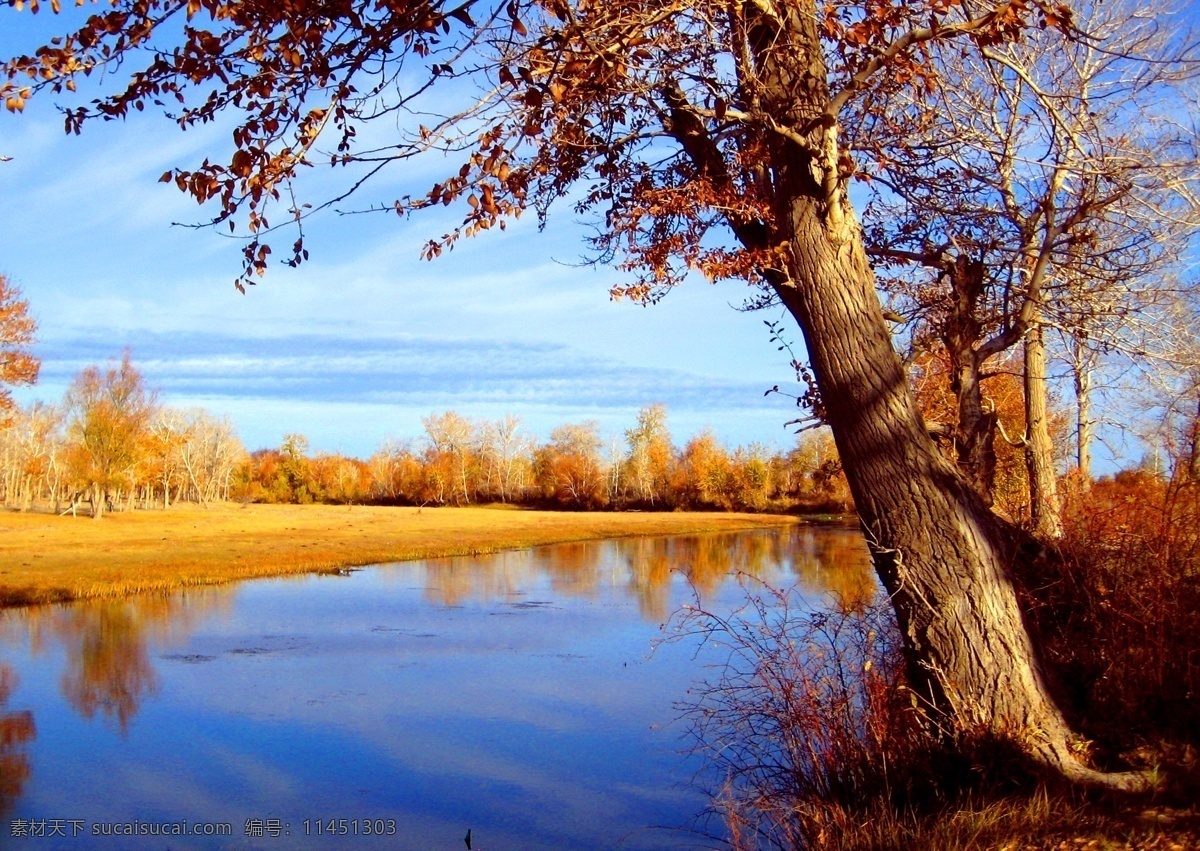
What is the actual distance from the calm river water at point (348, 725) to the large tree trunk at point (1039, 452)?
1.84 metres

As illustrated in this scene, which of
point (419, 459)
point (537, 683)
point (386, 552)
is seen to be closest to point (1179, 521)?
point (537, 683)

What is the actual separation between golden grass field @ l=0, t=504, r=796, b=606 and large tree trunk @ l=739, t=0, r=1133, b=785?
75.7 ft

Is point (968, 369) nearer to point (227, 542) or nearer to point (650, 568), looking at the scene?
point (650, 568)

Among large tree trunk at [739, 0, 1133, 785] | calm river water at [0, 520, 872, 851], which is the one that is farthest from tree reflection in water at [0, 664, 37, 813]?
large tree trunk at [739, 0, 1133, 785]

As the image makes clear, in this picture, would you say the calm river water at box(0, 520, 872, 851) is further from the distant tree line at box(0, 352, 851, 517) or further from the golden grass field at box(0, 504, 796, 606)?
the distant tree line at box(0, 352, 851, 517)

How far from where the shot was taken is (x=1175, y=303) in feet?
34.0

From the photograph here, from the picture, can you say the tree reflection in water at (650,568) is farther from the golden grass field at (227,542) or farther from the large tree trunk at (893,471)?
the large tree trunk at (893,471)

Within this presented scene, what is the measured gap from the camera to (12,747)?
11141 millimetres

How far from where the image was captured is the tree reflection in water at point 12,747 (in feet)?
31.9

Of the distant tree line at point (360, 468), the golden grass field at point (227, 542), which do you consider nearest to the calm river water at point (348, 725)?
the golden grass field at point (227, 542)

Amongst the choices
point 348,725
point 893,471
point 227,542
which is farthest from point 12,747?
point 227,542

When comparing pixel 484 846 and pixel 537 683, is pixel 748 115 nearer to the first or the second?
pixel 484 846

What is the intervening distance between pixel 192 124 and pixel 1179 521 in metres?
6.97

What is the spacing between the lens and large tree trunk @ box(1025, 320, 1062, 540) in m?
9.53
